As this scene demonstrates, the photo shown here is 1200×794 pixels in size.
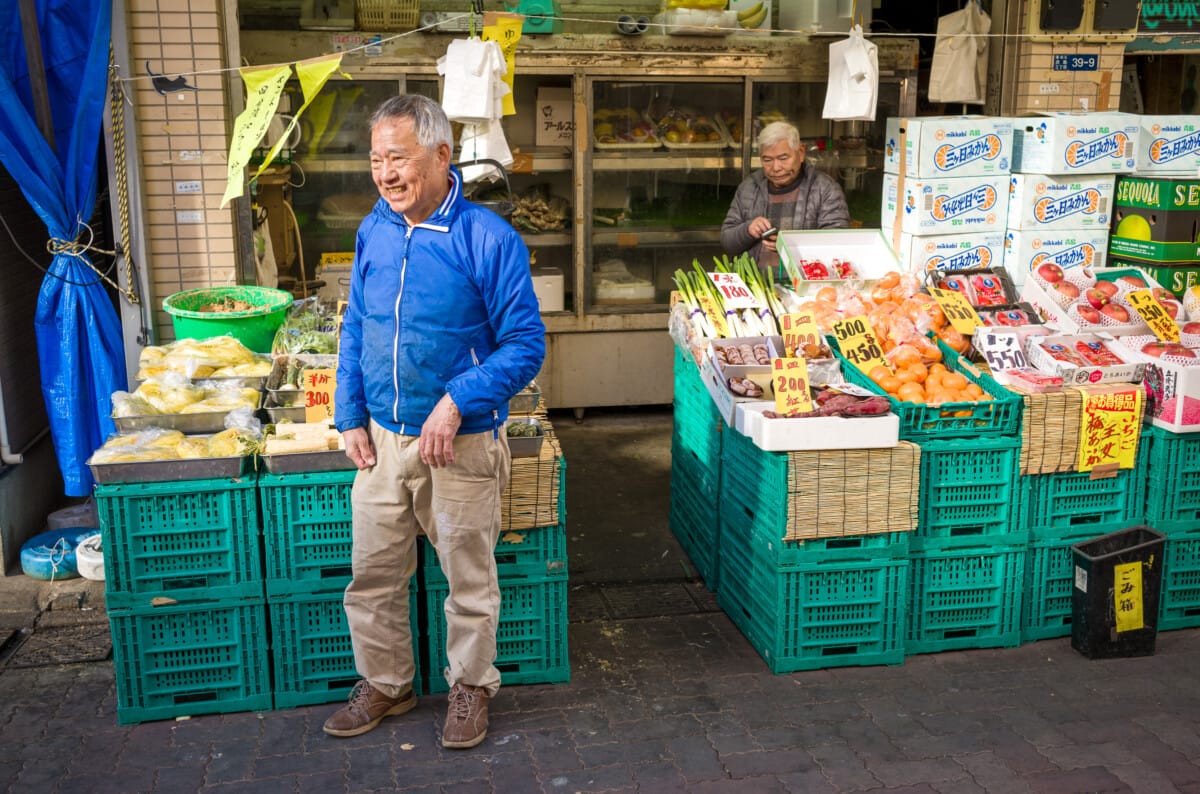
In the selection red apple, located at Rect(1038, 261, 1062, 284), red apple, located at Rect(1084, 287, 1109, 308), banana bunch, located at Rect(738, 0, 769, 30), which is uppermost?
banana bunch, located at Rect(738, 0, 769, 30)

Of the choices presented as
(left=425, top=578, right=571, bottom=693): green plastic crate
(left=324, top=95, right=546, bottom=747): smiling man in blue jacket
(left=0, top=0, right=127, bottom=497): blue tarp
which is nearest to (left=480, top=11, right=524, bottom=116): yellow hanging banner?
(left=0, top=0, right=127, bottom=497): blue tarp

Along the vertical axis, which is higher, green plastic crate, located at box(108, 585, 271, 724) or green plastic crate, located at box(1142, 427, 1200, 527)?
green plastic crate, located at box(1142, 427, 1200, 527)

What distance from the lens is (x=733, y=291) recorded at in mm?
5906

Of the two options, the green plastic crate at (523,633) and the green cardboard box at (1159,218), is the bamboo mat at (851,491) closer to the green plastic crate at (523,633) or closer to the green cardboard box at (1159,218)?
the green plastic crate at (523,633)

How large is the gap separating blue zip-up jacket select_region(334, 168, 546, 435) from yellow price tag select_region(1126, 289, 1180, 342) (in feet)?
10.5

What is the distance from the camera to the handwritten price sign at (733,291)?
585 cm

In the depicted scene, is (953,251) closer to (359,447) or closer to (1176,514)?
(1176,514)

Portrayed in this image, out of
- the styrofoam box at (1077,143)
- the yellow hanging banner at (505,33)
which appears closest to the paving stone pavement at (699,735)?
the styrofoam box at (1077,143)

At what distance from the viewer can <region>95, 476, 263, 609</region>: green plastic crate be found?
424 centimetres

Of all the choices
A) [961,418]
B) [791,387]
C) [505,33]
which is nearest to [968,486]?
[961,418]

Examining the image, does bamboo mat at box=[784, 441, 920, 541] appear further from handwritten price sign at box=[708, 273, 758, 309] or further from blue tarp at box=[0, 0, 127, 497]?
blue tarp at box=[0, 0, 127, 497]

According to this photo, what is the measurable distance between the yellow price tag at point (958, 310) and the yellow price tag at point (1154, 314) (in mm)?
797

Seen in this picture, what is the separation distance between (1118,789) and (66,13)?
5702mm

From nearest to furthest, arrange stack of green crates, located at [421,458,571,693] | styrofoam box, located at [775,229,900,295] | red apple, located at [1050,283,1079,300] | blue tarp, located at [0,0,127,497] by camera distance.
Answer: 1. stack of green crates, located at [421,458,571,693]
2. blue tarp, located at [0,0,127,497]
3. red apple, located at [1050,283,1079,300]
4. styrofoam box, located at [775,229,900,295]
